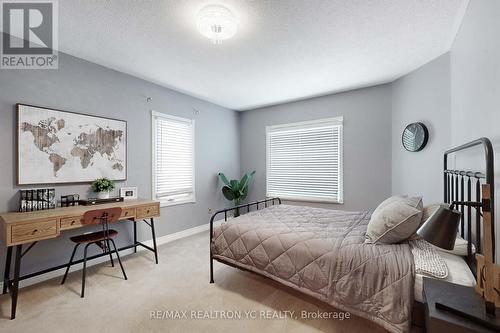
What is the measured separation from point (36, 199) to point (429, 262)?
3649 millimetres

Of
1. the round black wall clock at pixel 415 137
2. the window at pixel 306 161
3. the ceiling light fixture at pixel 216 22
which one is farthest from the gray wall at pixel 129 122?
the round black wall clock at pixel 415 137

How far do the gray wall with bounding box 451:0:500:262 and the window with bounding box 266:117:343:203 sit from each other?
5.96 feet

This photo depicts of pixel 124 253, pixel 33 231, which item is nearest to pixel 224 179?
pixel 124 253

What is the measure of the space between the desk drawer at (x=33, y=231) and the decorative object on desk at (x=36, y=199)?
1.57ft

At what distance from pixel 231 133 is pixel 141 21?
3157 mm

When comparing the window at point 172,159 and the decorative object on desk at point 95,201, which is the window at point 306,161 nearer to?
the window at point 172,159

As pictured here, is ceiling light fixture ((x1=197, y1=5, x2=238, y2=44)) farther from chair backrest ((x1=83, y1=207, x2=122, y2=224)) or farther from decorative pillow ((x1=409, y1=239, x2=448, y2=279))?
decorative pillow ((x1=409, y1=239, x2=448, y2=279))

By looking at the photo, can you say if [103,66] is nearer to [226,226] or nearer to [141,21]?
[141,21]

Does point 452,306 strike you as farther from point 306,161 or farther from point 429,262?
point 306,161

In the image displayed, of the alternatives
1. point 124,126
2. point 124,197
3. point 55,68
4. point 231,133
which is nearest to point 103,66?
point 55,68

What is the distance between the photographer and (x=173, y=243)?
3.62 m

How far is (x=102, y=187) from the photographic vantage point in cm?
281

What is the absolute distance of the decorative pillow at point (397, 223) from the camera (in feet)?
5.44

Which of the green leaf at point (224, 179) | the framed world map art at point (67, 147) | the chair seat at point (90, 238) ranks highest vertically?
the framed world map art at point (67, 147)
